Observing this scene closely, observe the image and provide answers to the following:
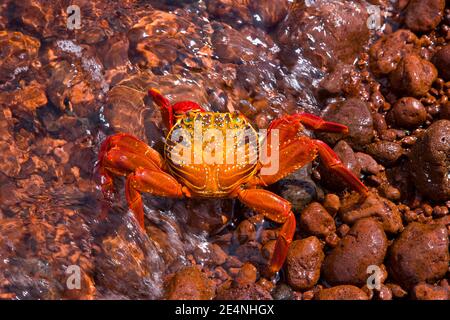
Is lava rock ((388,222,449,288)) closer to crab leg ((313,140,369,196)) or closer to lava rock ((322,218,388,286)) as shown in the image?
lava rock ((322,218,388,286))

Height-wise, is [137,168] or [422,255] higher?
[137,168]

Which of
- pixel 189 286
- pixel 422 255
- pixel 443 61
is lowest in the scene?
pixel 189 286

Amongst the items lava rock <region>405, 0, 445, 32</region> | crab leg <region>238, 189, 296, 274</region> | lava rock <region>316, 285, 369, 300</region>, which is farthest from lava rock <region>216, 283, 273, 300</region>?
lava rock <region>405, 0, 445, 32</region>

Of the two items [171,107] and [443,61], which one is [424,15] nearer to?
[443,61]

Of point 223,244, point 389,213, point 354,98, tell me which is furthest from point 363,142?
point 223,244

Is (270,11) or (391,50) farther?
(270,11)

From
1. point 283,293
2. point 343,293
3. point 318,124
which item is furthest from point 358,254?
point 318,124

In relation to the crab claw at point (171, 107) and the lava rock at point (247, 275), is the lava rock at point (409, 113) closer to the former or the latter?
the crab claw at point (171, 107)

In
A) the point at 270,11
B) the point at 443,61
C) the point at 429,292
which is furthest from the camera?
the point at 270,11
